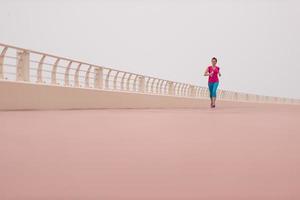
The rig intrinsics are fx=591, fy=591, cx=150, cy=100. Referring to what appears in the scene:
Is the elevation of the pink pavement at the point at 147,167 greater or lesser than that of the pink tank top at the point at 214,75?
lesser

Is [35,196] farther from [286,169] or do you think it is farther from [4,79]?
[4,79]

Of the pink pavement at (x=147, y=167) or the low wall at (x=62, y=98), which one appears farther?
the low wall at (x=62, y=98)

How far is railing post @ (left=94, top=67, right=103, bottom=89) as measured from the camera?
1600cm

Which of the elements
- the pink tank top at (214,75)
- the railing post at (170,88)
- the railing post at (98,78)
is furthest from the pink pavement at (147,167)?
the railing post at (170,88)

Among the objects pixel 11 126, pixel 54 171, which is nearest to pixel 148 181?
pixel 54 171

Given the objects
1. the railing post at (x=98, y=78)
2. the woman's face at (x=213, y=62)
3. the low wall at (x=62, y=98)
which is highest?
the woman's face at (x=213, y=62)

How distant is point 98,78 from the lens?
16.1m

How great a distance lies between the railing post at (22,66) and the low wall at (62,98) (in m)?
0.22

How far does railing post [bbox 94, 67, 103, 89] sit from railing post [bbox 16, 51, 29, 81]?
4299 millimetres

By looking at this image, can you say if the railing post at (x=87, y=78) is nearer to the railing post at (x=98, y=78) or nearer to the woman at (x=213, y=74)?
the railing post at (x=98, y=78)

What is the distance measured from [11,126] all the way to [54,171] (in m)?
3.63

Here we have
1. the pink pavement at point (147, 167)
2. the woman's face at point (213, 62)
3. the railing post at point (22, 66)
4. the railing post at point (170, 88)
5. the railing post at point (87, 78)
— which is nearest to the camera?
the pink pavement at point (147, 167)

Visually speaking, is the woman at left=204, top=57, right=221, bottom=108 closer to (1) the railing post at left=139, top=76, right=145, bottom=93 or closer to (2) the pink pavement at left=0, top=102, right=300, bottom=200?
(1) the railing post at left=139, top=76, right=145, bottom=93

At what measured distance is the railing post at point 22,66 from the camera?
37.8 ft
